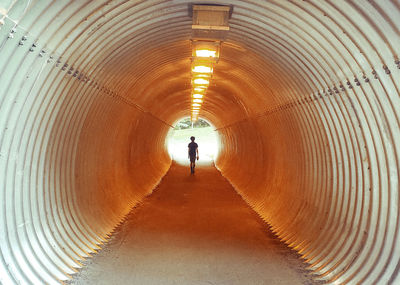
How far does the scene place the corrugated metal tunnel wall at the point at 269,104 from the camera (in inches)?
183

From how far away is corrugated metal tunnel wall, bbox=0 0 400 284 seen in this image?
4.65 m

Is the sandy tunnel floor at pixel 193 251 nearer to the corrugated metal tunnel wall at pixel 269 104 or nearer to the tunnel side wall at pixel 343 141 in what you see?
the corrugated metal tunnel wall at pixel 269 104

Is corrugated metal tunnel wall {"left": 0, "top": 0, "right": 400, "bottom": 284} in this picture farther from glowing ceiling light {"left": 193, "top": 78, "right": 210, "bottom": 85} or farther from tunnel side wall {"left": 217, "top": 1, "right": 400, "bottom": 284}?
glowing ceiling light {"left": 193, "top": 78, "right": 210, "bottom": 85}

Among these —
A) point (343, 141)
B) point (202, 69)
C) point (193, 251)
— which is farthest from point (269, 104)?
point (193, 251)

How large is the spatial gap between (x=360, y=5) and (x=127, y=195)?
8660 mm

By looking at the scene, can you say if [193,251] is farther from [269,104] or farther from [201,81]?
[201,81]

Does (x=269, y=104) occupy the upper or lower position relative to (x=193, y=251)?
upper

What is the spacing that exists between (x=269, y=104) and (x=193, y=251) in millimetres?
4479

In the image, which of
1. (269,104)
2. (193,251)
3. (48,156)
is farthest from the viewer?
(269,104)

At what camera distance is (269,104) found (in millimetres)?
10320

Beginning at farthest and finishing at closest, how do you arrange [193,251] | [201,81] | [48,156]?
[201,81], [193,251], [48,156]

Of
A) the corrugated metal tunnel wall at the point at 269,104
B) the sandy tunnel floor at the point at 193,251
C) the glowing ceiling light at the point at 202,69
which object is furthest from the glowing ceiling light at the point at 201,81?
the sandy tunnel floor at the point at 193,251

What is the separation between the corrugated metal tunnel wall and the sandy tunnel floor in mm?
372

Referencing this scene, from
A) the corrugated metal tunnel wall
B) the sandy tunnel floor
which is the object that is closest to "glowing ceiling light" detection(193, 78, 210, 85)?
the corrugated metal tunnel wall
